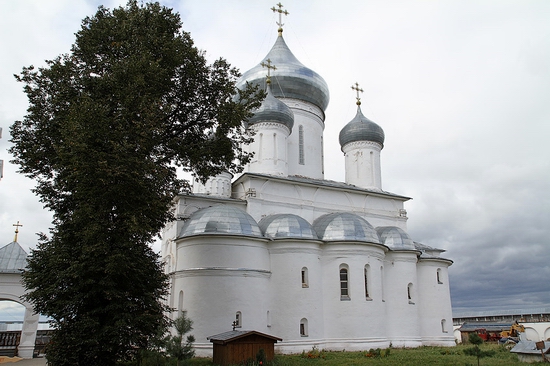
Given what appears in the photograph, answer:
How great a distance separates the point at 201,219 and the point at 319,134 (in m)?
A: 9.96

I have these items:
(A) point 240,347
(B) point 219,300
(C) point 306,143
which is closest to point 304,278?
(B) point 219,300

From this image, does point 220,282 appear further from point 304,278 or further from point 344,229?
point 344,229

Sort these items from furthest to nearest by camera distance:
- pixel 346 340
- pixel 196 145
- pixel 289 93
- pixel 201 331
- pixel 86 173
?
pixel 289 93, pixel 346 340, pixel 201 331, pixel 196 145, pixel 86 173

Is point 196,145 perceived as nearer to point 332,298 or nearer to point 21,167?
point 21,167

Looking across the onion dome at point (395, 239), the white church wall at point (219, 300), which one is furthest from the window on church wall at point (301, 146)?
the white church wall at point (219, 300)

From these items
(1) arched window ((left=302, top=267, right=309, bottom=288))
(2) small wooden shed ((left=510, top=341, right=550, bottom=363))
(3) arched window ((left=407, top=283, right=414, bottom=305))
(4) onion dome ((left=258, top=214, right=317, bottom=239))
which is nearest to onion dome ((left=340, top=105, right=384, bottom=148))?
(4) onion dome ((left=258, top=214, right=317, bottom=239))

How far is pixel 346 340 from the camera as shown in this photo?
1691 cm

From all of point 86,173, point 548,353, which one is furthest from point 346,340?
point 86,173

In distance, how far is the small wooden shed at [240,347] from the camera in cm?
1186

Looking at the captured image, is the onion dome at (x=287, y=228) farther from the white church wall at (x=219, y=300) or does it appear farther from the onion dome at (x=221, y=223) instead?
the white church wall at (x=219, y=300)

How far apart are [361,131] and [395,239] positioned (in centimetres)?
677

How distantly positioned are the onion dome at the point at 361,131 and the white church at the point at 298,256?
4.32ft

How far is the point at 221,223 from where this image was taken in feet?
54.7

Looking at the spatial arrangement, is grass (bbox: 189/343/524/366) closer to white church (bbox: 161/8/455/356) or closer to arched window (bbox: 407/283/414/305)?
white church (bbox: 161/8/455/356)
